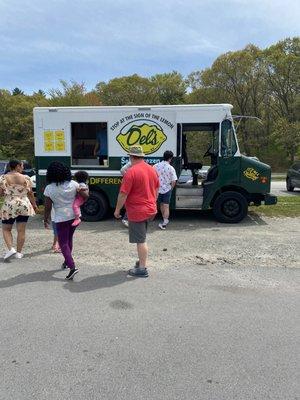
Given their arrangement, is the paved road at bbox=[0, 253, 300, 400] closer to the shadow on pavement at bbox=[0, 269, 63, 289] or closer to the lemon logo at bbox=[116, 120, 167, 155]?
the shadow on pavement at bbox=[0, 269, 63, 289]

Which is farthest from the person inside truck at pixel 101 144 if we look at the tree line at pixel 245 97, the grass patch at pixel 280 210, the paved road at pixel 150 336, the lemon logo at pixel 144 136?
the tree line at pixel 245 97

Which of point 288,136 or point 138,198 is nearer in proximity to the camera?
point 138,198

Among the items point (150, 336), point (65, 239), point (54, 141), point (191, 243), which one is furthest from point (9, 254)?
point (54, 141)

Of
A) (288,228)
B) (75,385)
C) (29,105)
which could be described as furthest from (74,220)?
(29,105)

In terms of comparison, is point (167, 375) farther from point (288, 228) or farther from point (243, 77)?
point (243, 77)

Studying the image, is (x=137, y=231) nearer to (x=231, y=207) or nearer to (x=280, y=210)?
→ (x=231, y=207)

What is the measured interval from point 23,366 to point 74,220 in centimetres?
258

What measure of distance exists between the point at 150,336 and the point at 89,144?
22.6ft

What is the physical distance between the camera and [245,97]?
44.7m

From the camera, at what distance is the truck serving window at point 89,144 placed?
32.5 feet

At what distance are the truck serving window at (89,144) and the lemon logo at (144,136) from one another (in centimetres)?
49

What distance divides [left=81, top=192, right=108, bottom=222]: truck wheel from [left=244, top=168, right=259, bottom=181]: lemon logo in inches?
134

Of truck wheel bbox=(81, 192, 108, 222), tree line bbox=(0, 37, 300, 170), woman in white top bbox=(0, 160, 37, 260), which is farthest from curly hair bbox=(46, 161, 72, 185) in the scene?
tree line bbox=(0, 37, 300, 170)

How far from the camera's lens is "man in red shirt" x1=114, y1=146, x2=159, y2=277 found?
5434mm
